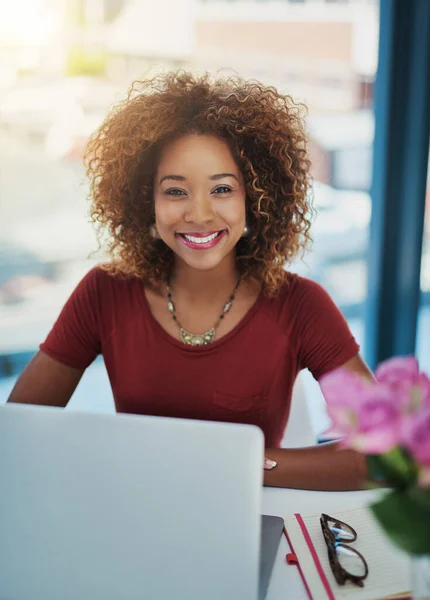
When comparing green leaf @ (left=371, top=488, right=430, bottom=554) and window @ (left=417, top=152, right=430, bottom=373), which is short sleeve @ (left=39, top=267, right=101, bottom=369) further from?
window @ (left=417, top=152, right=430, bottom=373)

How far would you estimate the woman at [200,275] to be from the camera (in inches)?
54.4

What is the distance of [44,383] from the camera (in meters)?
1.47

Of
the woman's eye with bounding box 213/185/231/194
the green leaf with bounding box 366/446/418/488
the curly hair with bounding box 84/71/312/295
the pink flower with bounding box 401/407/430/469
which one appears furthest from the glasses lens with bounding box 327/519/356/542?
the woman's eye with bounding box 213/185/231/194

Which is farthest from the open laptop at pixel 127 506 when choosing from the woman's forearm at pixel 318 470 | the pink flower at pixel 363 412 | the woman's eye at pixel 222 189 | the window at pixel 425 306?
the window at pixel 425 306

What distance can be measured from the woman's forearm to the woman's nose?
49 centimetres

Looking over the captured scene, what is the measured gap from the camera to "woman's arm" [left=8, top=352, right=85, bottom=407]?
4.76ft

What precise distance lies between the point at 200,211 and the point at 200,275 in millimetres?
214

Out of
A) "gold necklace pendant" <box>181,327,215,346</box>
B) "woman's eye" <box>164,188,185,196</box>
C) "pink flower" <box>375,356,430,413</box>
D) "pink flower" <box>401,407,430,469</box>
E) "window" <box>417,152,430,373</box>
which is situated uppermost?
"woman's eye" <box>164,188,185,196</box>

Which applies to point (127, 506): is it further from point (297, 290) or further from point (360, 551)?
point (297, 290)

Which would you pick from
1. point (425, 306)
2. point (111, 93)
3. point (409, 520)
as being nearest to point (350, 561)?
point (409, 520)

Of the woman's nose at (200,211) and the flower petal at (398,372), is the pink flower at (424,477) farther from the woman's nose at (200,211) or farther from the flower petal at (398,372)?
the woman's nose at (200,211)

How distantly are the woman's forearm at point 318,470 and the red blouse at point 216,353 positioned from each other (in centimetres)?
22

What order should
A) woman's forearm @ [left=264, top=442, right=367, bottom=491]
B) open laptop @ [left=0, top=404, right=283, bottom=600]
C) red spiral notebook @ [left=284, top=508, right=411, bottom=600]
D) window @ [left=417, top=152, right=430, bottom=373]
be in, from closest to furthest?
1. open laptop @ [left=0, top=404, right=283, bottom=600]
2. red spiral notebook @ [left=284, top=508, right=411, bottom=600]
3. woman's forearm @ [left=264, top=442, right=367, bottom=491]
4. window @ [left=417, top=152, right=430, bottom=373]

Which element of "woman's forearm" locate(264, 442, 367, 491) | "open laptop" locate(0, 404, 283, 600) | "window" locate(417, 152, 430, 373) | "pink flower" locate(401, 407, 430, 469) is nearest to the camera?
"pink flower" locate(401, 407, 430, 469)
